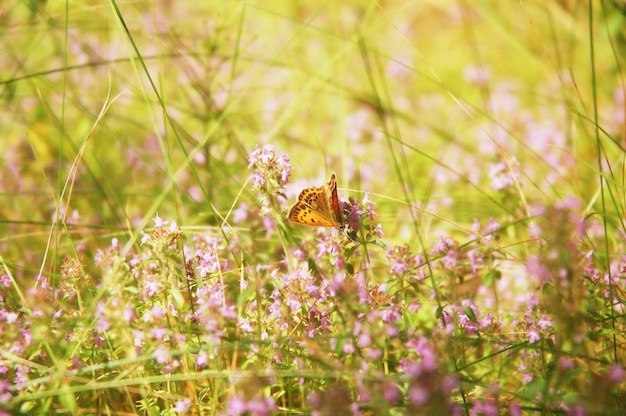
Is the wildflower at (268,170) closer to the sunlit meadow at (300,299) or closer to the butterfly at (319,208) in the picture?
the sunlit meadow at (300,299)

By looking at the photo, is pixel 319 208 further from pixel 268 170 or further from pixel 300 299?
pixel 300 299

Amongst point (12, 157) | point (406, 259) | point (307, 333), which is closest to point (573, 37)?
point (406, 259)

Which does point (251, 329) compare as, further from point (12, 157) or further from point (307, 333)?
point (12, 157)

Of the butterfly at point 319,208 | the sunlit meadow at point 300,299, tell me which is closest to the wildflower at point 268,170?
the sunlit meadow at point 300,299

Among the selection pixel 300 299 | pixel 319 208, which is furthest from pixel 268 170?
pixel 300 299

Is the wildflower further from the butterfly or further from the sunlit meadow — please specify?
the butterfly

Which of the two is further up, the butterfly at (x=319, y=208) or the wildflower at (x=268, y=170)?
the wildflower at (x=268, y=170)

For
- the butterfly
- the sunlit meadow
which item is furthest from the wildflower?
the butterfly

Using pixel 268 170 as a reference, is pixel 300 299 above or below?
below
